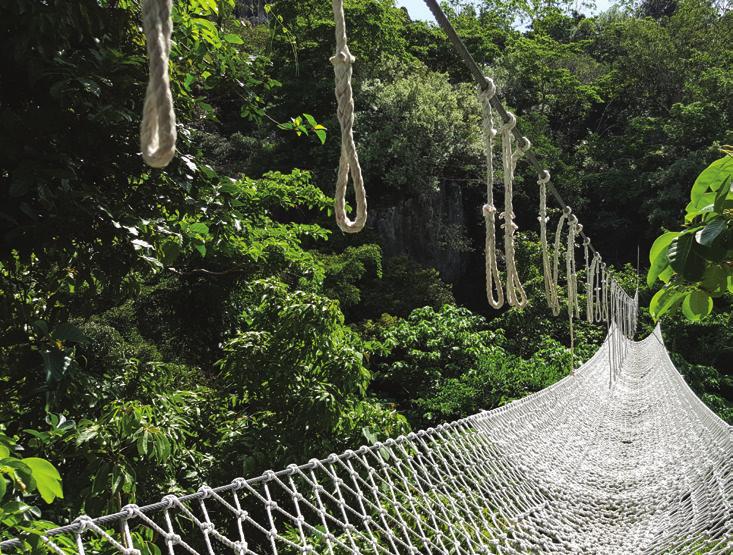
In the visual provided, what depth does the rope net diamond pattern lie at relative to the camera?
4.45 feet

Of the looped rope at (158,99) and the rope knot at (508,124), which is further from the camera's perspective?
the rope knot at (508,124)

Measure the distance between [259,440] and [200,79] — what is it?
4.00 ft

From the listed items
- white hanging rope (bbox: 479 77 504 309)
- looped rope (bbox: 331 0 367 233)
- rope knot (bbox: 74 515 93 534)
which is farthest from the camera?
white hanging rope (bbox: 479 77 504 309)

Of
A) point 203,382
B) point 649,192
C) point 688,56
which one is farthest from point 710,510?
point 688,56

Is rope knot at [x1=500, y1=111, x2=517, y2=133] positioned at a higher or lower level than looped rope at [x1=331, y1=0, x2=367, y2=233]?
higher

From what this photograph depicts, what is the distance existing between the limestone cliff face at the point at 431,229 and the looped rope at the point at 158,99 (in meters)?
8.49

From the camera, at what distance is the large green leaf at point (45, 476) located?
2.80 ft

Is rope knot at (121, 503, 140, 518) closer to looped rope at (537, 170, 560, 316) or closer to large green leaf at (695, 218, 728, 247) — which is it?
large green leaf at (695, 218, 728, 247)

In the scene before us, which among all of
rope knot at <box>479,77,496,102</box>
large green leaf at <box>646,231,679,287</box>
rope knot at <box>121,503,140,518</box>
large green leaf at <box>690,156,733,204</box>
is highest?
rope knot at <box>479,77,496,102</box>

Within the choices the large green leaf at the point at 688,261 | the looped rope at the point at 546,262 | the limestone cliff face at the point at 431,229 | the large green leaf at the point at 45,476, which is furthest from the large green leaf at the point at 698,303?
the limestone cliff face at the point at 431,229

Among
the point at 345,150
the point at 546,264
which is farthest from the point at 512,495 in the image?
the point at 345,150

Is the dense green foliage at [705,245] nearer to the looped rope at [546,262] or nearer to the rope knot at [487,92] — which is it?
the rope knot at [487,92]

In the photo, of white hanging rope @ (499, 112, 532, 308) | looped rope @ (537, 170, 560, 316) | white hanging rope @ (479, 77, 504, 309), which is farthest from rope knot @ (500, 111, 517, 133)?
looped rope @ (537, 170, 560, 316)

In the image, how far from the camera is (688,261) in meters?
0.82
